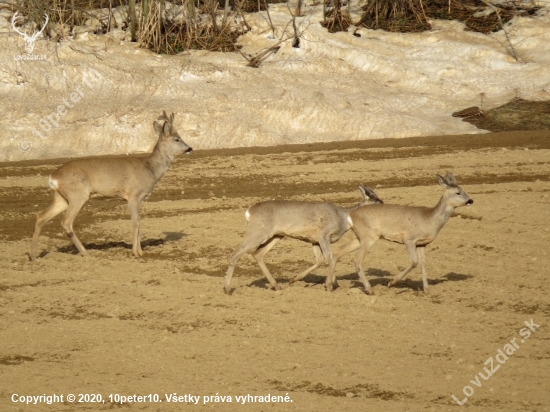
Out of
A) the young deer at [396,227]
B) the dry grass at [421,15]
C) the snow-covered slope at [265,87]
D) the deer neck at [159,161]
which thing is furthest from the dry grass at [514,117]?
the young deer at [396,227]

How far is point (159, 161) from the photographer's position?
14.2m

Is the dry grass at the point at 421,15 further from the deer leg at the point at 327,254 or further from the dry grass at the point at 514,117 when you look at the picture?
the deer leg at the point at 327,254

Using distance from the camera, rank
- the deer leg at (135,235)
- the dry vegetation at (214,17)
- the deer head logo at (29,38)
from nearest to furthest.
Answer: the deer leg at (135,235)
the deer head logo at (29,38)
the dry vegetation at (214,17)

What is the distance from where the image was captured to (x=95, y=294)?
11141 millimetres

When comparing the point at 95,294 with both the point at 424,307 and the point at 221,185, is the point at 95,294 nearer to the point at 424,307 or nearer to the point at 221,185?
the point at 424,307

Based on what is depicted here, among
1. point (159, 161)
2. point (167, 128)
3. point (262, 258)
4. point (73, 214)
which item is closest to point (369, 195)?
point (262, 258)

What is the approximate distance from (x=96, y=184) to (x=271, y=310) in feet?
13.4

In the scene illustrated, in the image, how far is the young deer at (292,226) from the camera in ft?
35.4

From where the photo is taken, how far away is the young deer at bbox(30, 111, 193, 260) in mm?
12992

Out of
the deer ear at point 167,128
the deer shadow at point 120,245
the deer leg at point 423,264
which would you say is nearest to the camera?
the deer leg at point 423,264

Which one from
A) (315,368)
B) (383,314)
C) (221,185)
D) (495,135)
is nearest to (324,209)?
(383,314)

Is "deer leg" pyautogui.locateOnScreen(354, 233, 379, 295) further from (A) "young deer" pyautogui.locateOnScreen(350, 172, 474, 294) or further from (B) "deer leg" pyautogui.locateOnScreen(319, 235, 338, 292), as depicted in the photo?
(B) "deer leg" pyautogui.locateOnScreen(319, 235, 338, 292)

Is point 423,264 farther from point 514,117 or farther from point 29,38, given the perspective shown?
point 29,38

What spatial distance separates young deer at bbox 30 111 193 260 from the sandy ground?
19.3 inches
